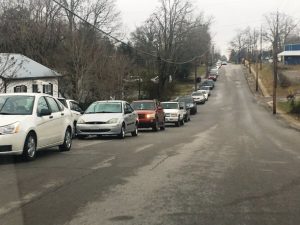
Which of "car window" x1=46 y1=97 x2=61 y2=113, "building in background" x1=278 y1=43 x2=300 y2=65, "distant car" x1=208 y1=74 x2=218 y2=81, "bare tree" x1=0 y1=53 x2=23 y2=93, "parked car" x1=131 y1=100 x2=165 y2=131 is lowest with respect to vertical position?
"parked car" x1=131 y1=100 x2=165 y2=131

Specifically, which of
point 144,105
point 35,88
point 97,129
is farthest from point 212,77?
point 97,129

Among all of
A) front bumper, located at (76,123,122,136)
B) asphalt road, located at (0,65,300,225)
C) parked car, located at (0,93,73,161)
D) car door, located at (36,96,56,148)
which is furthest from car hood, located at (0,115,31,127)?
front bumper, located at (76,123,122,136)

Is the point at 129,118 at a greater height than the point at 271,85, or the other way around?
the point at 129,118

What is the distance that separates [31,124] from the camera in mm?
12648

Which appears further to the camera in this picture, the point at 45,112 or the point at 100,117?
the point at 100,117

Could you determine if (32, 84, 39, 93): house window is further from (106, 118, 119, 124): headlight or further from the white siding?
(106, 118, 119, 124): headlight

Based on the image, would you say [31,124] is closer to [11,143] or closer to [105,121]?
[11,143]

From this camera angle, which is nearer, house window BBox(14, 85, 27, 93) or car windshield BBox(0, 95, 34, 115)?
car windshield BBox(0, 95, 34, 115)

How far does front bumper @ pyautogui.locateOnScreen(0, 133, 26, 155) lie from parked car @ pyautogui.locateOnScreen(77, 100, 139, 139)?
841 cm

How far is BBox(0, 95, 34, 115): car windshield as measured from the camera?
42.4 feet

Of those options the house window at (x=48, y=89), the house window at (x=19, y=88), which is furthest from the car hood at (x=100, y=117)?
the house window at (x=48, y=89)

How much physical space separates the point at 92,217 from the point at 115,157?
6.68 m

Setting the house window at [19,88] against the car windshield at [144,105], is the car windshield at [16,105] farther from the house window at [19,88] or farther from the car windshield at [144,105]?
the house window at [19,88]

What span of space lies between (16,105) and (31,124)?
0.87 metres
